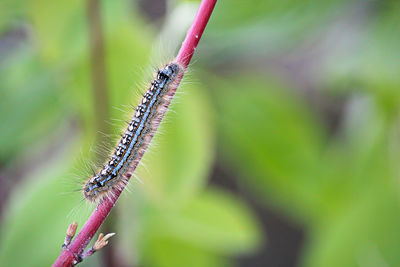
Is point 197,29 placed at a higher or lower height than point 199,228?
higher

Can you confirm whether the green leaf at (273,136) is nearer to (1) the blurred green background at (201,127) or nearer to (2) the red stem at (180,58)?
(1) the blurred green background at (201,127)

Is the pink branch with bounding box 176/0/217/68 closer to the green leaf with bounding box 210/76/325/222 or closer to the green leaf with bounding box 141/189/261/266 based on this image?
the green leaf with bounding box 141/189/261/266

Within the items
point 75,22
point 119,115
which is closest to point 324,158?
point 119,115

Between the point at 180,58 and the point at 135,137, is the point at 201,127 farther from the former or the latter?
the point at 180,58

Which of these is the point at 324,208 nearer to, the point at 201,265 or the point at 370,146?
the point at 370,146

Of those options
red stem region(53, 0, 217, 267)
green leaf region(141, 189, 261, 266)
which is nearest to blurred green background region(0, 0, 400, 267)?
green leaf region(141, 189, 261, 266)

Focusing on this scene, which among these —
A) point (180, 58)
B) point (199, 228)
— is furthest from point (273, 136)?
point (180, 58)
